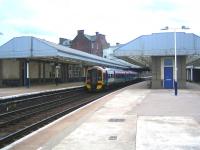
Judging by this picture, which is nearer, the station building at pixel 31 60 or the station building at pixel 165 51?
the station building at pixel 165 51

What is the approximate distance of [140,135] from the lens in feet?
37.0

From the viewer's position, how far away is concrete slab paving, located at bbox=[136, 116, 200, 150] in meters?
9.79

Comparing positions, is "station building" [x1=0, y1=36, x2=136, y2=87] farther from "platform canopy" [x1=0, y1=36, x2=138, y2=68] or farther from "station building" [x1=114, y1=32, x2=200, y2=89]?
"station building" [x1=114, y1=32, x2=200, y2=89]

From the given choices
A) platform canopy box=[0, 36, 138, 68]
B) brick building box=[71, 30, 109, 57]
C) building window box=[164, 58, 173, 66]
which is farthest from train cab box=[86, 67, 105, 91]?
brick building box=[71, 30, 109, 57]

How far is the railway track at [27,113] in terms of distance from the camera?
1443 cm

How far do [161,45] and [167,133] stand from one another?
2712 cm

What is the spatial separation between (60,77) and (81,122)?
4773cm

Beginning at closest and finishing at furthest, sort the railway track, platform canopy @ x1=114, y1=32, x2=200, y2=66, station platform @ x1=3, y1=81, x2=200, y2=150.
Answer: station platform @ x1=3, y1=81, x2=200, y2=150 → the railway track → platform canopy @ x1=114, y1=32, x2=200, y2=66

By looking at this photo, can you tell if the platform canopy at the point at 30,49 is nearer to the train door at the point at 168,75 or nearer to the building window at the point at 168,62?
the building window at the point at 168,62

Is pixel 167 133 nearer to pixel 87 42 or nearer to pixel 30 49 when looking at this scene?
pixel 30 49

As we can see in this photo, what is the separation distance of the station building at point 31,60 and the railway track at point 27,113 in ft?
20.5

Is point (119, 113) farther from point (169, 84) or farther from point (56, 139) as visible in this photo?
point (169, 84)

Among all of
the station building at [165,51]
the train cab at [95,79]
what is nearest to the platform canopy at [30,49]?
the train cab at [95,79]

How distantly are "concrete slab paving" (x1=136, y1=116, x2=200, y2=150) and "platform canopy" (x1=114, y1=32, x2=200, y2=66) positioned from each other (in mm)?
22715
